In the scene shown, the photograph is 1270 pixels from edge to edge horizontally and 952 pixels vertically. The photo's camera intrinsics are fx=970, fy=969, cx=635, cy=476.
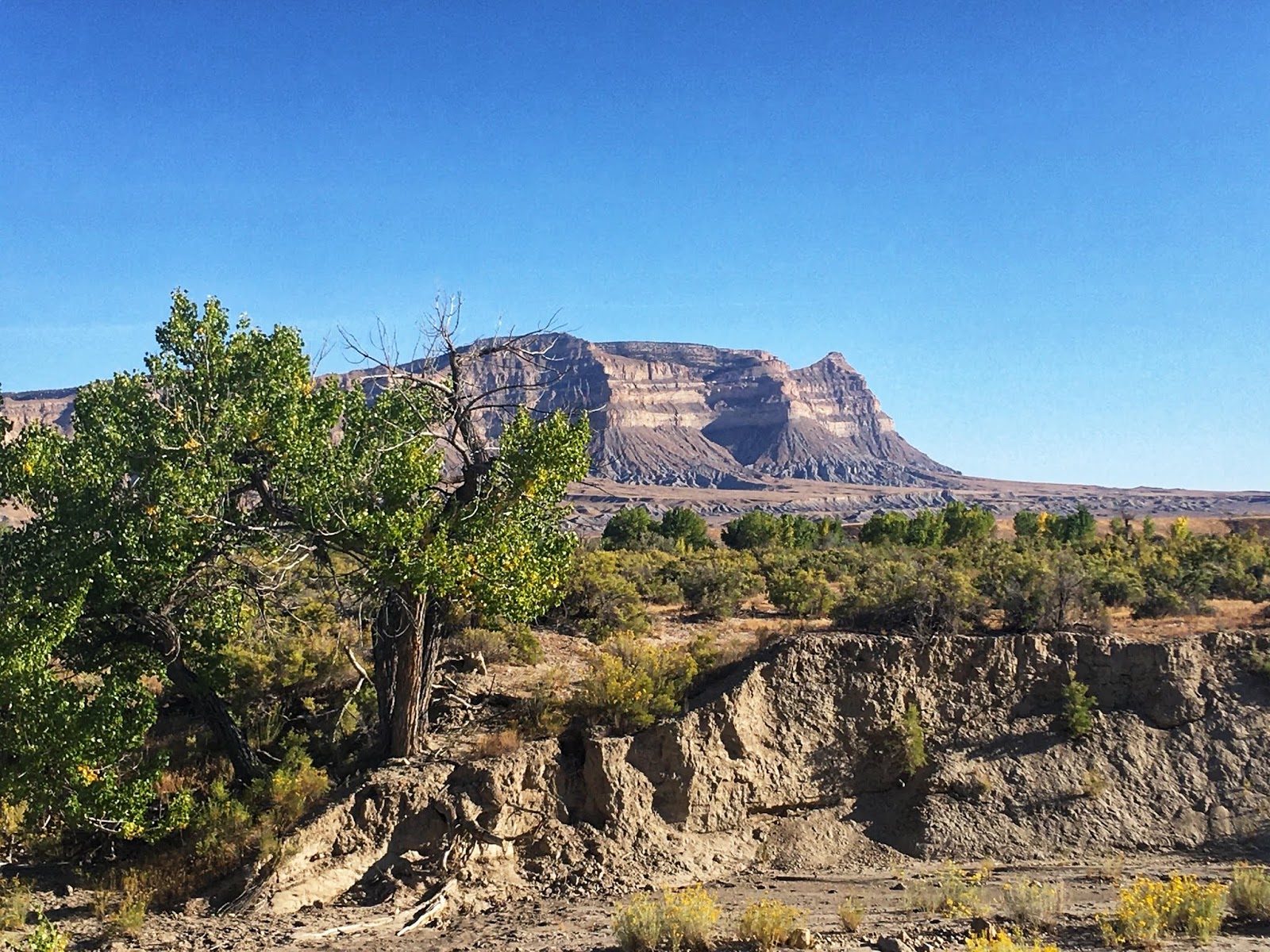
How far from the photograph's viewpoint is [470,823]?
420 inches

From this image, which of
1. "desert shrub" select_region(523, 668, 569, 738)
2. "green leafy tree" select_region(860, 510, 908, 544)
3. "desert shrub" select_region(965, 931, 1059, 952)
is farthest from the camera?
"green leafy tree" select_region(860, 510, 908, 544)

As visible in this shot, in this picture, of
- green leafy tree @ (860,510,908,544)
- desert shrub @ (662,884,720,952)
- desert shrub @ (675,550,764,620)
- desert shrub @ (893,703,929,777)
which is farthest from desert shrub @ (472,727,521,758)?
green leafy tree @ (860,510,908,544)

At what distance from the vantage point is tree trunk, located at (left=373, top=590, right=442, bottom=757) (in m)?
11.6

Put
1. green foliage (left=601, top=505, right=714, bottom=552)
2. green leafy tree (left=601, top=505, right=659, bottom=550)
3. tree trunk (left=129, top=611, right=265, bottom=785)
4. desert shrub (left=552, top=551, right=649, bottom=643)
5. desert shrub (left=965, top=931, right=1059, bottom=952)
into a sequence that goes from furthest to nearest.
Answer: green leafy tree (left=601, top=505, right=659, bottom=550)
green foliage (left=601, top=505, right=714, bottom=552)
desert shrub (left=552, top=551, right=649, bottom=643)
tree trunk (left=129, top=611, right=265, bottom=785)
desert shrub (left=965, top=931, right=1059, bottom=952)

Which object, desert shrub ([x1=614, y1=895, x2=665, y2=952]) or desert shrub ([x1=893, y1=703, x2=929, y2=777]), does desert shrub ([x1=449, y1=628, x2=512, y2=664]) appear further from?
desert shrub ([x1=614, y1=895, x2=665, y2=952])

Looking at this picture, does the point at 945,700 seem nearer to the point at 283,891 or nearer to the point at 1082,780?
the point at 1082,780

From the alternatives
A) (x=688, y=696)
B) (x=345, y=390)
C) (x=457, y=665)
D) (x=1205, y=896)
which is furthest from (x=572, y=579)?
(x=1205, y=896)

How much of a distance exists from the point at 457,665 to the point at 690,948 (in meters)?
7.06

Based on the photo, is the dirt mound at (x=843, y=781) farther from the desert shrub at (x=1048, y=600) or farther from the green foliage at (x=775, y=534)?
the green foliage at (x=775, y=534)

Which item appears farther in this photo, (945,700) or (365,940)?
(945,700)

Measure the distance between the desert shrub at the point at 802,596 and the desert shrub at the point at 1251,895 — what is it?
967 cm

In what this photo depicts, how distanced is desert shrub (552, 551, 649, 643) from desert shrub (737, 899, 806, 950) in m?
8.35

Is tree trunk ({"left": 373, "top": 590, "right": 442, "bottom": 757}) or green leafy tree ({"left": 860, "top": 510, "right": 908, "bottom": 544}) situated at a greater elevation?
green leafy tree ({"left": 860, "top": 510, "right": 908, "bottom": 544})

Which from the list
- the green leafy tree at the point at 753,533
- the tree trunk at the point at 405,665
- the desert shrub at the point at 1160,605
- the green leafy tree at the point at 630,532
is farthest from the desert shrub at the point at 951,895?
the green leafy tree at the point at 753,533
